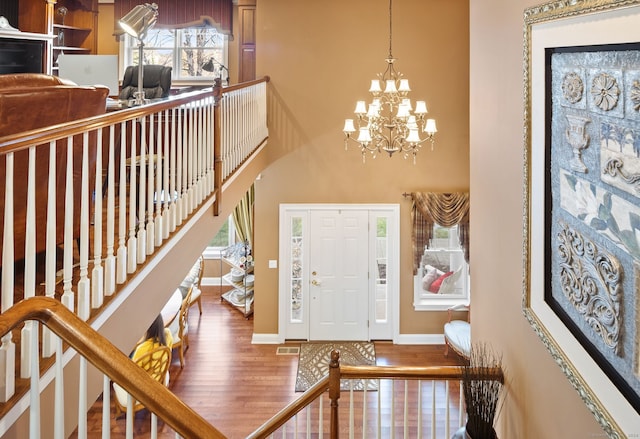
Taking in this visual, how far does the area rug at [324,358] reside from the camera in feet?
22.1

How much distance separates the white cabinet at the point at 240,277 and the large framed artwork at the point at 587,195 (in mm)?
7169

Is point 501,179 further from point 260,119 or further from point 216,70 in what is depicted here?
point 216,70

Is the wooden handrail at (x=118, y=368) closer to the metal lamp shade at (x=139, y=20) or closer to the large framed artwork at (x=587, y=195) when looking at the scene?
the large framed artwork at (x=587, y=195)

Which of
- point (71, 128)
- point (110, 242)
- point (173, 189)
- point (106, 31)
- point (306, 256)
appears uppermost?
point (106, 31)

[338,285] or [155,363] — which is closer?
[155,363]

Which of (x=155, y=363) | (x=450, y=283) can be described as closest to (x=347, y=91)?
(x=450, y=283)

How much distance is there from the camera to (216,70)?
915 cm

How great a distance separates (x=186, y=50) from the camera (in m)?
9.22

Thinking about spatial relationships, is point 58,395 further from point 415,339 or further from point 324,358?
point 415,339

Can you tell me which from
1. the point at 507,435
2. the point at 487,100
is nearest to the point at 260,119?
the point at 487,100

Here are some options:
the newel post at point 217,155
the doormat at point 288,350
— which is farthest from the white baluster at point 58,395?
the doormat at point 288,350

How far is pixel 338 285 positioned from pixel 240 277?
2252 mm

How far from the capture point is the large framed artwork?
4.54 ft

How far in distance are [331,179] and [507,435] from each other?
5319 mm
